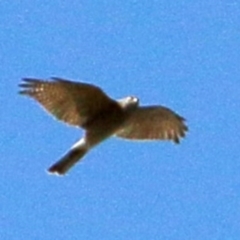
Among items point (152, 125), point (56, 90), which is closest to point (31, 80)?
point (56, 90)

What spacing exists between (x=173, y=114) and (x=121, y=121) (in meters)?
1.05

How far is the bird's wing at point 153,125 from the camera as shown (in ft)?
74.0

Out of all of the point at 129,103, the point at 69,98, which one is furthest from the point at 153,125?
the point at 69,98

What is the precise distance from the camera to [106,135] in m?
21.9

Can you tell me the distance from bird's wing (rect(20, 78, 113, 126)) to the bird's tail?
46 centimetres

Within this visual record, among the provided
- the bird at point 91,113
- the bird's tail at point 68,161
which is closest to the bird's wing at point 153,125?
the bird at point 91,113

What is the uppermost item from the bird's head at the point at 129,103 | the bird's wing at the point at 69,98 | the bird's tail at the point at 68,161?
the bird's head at the point at 129,103

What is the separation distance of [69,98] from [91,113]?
0.44 metres

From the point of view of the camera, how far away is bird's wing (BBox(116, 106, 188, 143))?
2255 centimetres

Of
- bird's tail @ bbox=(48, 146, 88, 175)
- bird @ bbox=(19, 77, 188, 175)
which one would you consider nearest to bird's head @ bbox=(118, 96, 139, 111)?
bird @ bbox=(19, 77, 188, 175)

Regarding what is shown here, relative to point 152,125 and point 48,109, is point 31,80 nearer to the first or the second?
point 48,109

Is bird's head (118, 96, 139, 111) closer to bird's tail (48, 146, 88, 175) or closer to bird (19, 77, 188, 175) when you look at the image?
bird (19, 77, 188, 175)

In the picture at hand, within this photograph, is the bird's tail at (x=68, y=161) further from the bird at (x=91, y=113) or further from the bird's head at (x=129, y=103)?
the bird's head at (x=129, y=103)

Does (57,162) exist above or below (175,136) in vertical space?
below
